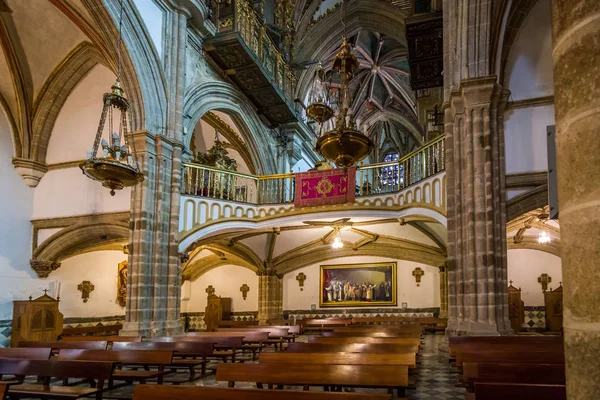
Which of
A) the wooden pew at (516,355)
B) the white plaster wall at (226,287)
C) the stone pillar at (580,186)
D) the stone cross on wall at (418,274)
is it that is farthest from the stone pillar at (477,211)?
the white plaster wall at (226,287)

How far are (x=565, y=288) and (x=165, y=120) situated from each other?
11749 mm

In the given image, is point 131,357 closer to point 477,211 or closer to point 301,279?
point 477,211

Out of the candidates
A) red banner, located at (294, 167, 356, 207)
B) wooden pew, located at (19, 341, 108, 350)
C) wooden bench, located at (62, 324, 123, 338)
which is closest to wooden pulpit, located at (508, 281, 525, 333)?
red banner, located at (294, 167, 356, 207)

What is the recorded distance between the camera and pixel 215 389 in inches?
149

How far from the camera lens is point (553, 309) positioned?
15516 mm

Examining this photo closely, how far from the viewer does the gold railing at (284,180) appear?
38.3ft

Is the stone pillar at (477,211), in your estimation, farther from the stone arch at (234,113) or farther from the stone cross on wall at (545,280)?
the stone cross on wall at (545,280)

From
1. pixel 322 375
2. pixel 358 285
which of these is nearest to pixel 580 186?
pixel 322 375

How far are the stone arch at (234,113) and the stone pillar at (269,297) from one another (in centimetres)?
389

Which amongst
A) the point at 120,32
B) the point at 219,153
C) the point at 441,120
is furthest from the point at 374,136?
the point at 120,32

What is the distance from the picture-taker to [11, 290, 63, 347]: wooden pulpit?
525 inches

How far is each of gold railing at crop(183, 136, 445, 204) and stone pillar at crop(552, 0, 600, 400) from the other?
9.05 m

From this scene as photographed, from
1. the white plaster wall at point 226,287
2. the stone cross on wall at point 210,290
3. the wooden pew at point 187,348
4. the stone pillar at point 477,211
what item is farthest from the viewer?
the stone cross on wall at point 210,290

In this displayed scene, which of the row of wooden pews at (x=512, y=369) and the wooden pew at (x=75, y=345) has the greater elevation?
the row of wooden pews at (x=512, y=369)
